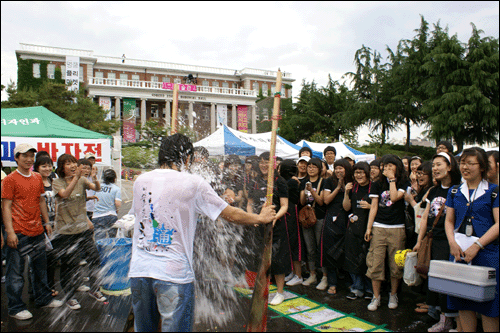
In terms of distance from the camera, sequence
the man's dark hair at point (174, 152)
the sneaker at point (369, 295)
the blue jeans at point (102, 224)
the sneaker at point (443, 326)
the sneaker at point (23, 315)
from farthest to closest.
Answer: the blue jeans at point (102, 224), the sneaker at point (369, 295), the sneaker at point (23, 315), the sneaker at point (443, 326), the man's dark hair at point (174, 152)

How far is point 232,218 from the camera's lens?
2.45 m

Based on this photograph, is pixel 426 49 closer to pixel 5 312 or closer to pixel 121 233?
pixel 121 233

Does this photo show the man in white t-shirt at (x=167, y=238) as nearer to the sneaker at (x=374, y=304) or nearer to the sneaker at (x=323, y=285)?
the sneaker at (x=374, y=304)

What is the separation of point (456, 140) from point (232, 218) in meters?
27.6

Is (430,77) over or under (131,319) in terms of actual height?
over

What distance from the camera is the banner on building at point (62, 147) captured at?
24.2 ft

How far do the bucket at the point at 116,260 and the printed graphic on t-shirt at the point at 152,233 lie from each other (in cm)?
262

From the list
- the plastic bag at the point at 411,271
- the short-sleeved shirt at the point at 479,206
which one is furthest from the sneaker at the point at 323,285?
the short-sleeved shirt at the point at 479,206

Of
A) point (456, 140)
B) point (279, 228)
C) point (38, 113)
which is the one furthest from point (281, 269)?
point (456, 140)

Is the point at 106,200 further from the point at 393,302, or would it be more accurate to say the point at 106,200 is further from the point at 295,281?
the point at 393,302

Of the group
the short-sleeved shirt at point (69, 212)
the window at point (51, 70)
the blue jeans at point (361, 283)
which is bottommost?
the blue jeans at point (361, 283)

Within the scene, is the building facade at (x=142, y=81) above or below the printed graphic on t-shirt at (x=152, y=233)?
above

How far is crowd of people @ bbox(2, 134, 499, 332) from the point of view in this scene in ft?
7.63

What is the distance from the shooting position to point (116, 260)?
4.82 meters
